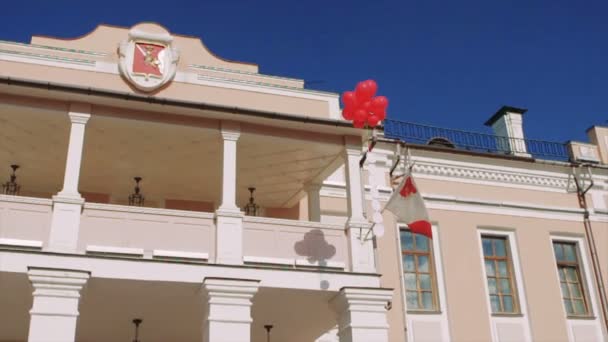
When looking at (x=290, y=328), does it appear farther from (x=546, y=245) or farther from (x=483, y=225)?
(x=546, y=245)

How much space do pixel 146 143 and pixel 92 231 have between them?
2.07 m

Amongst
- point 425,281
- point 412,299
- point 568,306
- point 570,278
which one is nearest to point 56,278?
point 412,299

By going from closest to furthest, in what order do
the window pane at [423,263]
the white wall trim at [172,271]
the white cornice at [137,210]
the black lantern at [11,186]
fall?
the white wall trim at [172,271] → the white cornice at [137,210] → the black lantern at [11,186] → the window pane at [423,263]

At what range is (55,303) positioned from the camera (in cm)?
966

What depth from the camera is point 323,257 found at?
37.9 feet

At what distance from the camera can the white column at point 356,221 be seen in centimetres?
1150

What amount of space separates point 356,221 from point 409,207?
89 cm

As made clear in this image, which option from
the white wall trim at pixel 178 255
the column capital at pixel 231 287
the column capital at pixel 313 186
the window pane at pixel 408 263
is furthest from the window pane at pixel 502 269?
the white wall trim at pixel 178 255

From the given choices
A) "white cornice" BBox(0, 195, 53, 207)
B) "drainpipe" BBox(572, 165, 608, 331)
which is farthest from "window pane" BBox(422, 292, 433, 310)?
"white cornice" BBox(0, 195, 53, 207)

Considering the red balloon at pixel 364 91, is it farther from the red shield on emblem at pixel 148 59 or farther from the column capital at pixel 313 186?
the red shield on emblem at pixel 148 59

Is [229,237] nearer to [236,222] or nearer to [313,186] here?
[236,222]

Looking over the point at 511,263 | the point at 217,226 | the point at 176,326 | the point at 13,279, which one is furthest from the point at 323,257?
the point at 511,263

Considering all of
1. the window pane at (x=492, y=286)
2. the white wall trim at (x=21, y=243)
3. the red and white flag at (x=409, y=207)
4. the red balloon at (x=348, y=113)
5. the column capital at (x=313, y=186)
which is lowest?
the white wall trim at (x=21, y=243)

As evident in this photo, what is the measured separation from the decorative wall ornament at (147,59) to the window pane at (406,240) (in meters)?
6.01
